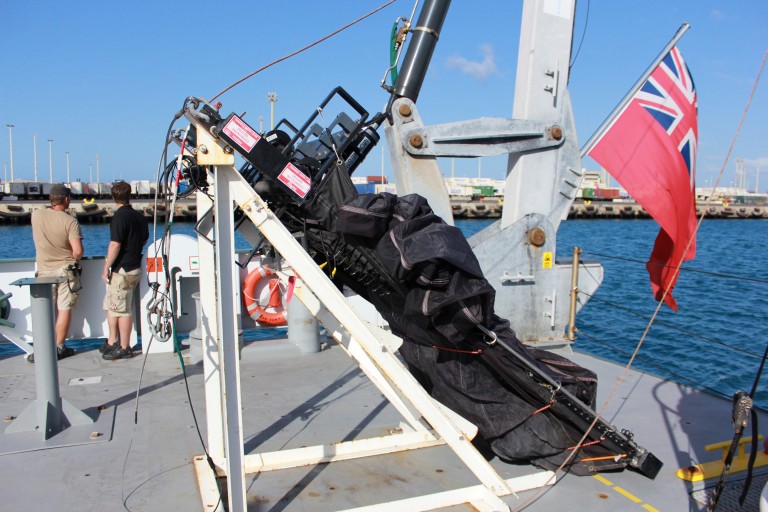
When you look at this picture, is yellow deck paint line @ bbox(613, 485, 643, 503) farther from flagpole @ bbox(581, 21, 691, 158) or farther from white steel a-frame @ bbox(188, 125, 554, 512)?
flagpole @ bbox(581, 21, 691, 158)

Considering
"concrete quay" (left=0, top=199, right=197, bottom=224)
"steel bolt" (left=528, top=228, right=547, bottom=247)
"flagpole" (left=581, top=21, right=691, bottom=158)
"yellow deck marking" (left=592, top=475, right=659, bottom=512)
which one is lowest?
"concrete quay" (left=0, top=199, right=197, bottom=224)

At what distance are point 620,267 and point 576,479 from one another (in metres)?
23.6

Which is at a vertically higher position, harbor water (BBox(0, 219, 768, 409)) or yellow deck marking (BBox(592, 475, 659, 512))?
yellow deck marking (BBox(592, 475, 659, 512))

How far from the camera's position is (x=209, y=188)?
3.78 m

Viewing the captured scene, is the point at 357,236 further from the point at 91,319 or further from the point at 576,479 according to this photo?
the point at 91,319

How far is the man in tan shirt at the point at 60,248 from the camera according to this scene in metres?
6.42

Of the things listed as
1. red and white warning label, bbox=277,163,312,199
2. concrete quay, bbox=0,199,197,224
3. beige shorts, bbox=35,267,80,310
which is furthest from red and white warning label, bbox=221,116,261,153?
concrete quay, bbox=0,199,197,224

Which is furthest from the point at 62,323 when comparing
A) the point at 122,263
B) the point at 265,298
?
the point at 265,298

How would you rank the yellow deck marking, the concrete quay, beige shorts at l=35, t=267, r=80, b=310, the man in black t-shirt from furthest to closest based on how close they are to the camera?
the concrete quay < beige shorts at l=35, t=267, r=80, b=310 < the man in black t-shirt < the yellow deck marking

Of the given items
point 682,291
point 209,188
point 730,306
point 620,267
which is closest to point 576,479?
point 209,188

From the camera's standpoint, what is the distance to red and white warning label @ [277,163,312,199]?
3.48 m

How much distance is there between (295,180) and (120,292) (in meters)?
3.76

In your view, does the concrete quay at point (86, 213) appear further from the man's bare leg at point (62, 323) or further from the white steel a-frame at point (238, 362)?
the white steel a-frame at point (238, 362)

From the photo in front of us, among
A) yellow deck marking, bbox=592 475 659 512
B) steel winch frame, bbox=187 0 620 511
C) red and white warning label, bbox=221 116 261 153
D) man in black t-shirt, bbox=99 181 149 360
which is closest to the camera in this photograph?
red and white warning label, bbox=221 116 261 153
